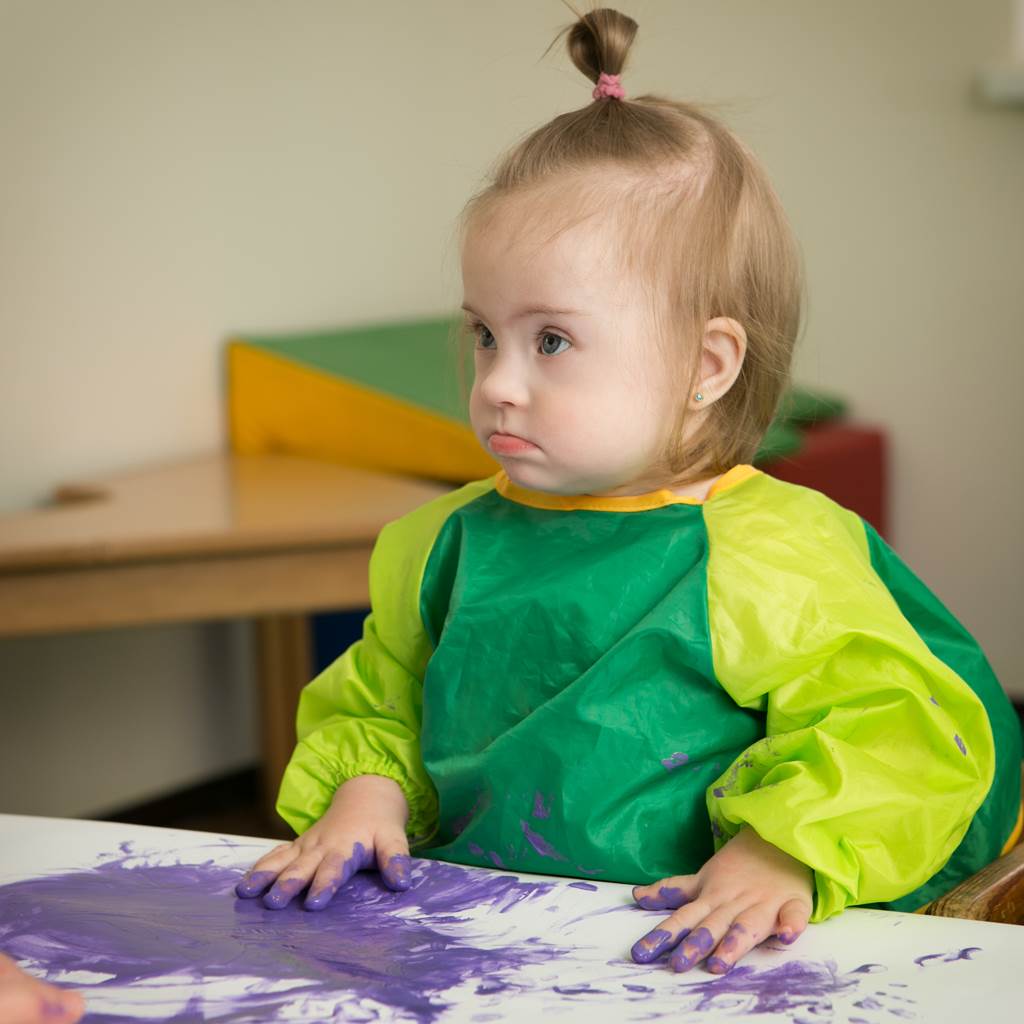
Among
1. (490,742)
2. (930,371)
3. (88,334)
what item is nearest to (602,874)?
(490,742)

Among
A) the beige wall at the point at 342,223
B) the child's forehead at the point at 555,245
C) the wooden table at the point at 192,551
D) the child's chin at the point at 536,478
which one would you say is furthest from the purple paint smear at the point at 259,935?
the beige wall at the point at 342,223

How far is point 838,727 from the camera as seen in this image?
84 centimetres

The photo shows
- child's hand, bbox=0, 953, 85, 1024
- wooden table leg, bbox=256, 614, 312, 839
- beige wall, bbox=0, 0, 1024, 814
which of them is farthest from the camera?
wooden table leg, bbox=256, 614, 312, 839

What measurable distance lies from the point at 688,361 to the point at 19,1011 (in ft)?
1.72

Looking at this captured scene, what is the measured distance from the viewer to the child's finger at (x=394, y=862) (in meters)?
0.85

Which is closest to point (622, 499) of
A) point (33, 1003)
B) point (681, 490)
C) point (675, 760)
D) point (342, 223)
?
point (681, 490)

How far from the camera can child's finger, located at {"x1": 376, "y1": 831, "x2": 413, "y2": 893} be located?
85 cm

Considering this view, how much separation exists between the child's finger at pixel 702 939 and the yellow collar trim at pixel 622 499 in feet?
0.88

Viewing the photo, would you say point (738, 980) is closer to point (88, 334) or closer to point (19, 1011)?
point (19, 1011)

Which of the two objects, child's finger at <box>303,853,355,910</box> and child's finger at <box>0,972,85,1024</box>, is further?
child's finger at <box>303,853,355,910</box>

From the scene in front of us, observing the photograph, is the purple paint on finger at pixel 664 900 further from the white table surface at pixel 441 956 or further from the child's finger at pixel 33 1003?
the child's finger at pixel 33 1003

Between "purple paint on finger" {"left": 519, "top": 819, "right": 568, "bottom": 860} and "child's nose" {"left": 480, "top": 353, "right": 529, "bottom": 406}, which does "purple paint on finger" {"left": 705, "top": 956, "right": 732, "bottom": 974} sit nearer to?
"purple paint on finger" {"left": 519, "top": 819, "right": 568, "bottom": 860}

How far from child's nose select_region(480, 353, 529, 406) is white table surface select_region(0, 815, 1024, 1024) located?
10.5 inches

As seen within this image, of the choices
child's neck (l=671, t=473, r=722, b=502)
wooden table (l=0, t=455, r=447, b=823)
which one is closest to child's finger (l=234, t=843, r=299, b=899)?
child's neck (l=671, t=473, r=722, b=502)
